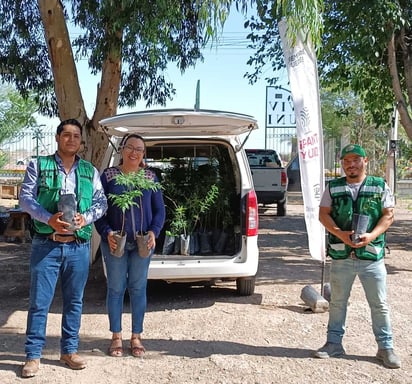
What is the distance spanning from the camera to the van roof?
18.2 feet

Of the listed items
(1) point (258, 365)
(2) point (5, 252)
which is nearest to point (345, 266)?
(1) point (258, 365)

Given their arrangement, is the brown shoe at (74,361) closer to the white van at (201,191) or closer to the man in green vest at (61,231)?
the man in green vest at (61,231)

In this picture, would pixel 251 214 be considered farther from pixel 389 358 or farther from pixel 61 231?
pixel 61 231

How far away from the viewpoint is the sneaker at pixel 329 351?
4527 millimetres

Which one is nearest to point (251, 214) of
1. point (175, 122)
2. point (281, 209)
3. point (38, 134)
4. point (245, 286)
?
point (245, 286)

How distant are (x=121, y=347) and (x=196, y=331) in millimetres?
890

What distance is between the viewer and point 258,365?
14.5 feet

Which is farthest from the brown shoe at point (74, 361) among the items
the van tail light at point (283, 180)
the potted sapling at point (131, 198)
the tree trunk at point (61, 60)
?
the van tail light at point (283, 180)

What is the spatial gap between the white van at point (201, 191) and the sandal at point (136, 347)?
123cm

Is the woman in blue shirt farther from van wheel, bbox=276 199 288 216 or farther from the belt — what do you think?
van wheel, bbox=276 199 288 216

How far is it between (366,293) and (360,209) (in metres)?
0.68

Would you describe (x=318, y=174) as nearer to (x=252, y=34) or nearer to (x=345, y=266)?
(x=345, y=266)

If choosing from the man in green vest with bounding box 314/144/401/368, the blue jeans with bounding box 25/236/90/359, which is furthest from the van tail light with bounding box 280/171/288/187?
the blue jeans with bounding box 25/236/90/359

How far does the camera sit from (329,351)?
4.55 metres
